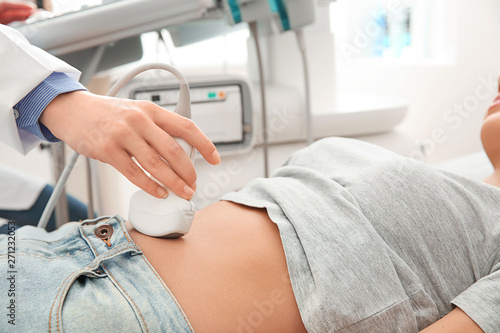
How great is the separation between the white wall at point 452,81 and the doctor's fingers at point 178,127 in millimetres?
2042

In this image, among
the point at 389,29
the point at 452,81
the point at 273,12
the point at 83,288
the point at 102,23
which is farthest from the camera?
the point at 389,29

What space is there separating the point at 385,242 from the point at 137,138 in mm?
366

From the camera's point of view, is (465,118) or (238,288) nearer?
(238,288)

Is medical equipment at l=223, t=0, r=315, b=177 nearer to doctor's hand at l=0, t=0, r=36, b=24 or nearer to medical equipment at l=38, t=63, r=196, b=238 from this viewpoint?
doctor's hand at l=0, t=0, r=36, b=24

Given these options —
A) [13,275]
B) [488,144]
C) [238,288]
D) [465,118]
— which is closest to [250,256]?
[238,288]

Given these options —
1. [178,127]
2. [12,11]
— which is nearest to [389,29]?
[12,11]

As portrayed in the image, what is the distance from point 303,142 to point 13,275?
1219 mm

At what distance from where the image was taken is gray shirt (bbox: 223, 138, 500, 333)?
0.59m

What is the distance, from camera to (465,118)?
7.59ft

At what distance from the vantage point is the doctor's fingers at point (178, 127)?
0.58 m

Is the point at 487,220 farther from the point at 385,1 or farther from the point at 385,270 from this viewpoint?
the point at 385,1

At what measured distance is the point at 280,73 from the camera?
1729 millimetres

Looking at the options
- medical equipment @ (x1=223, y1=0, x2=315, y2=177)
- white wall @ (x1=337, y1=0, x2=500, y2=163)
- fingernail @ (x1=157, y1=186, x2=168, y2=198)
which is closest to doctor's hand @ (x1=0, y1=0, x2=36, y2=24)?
medical equipment @ (x1=223, y1=0, x2=315, y2=177)

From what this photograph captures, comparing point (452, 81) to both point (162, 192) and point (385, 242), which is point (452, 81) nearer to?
point (385, 242)
